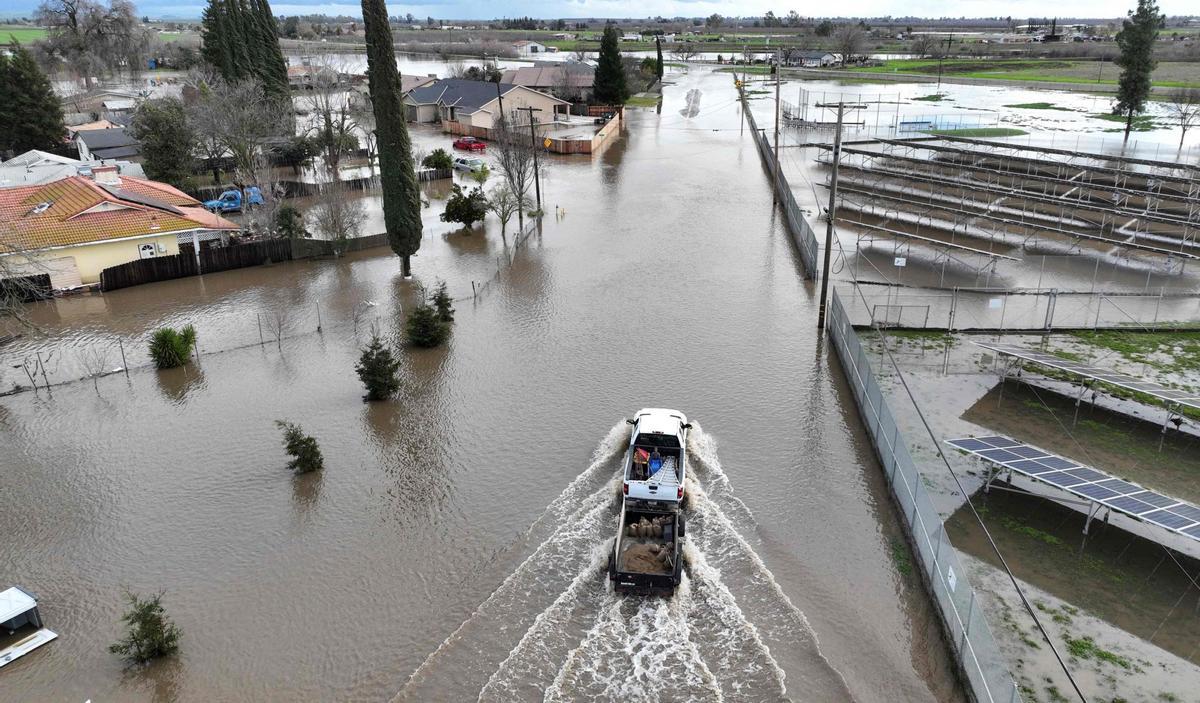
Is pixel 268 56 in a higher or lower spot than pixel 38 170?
higher

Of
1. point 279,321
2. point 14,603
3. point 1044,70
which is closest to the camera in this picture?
A: point 14,603

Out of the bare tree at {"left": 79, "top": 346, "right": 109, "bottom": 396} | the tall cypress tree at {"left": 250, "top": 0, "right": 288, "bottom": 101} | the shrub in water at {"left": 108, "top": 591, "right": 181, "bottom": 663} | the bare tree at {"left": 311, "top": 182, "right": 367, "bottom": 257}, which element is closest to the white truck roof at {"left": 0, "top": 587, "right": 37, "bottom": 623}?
the shrub in water at {"left": 108, "top": 591, "right": 181, "bottom": 663}

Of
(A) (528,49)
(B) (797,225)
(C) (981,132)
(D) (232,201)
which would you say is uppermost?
(A) (528,49)

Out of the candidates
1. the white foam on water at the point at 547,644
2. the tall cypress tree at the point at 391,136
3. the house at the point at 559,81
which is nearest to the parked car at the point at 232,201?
the tall cypress tree at the point at 391,136

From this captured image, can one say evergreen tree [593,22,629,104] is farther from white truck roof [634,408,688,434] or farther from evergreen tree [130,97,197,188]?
white truck roof [634,408,688,434]

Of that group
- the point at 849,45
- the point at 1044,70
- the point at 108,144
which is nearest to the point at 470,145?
the point at 108,144

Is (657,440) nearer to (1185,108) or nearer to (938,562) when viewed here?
(938,562)

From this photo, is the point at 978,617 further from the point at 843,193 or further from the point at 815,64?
the point at 815,64

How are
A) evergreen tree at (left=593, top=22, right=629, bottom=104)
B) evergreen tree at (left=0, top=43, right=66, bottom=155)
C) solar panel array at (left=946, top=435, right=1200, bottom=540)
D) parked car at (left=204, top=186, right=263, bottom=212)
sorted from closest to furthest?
solar panel array at (left=946, top=435, right=1200, bottom=540), parked car at (left=204, top=186, right=263, bottom=212), evergreen tree at (left=0, top=43, right=66, bottom=155), evergreen tree at (left=593, top=22, right=629, bottom=104)
